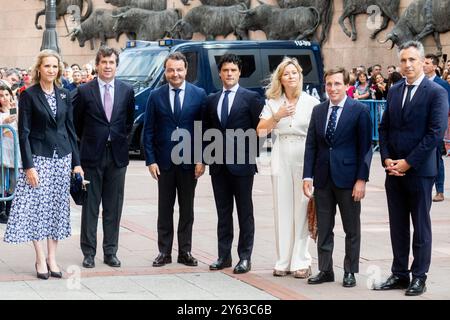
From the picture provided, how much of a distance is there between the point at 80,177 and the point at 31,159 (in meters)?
0.48

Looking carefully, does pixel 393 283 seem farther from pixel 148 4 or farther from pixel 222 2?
pixel 148 4

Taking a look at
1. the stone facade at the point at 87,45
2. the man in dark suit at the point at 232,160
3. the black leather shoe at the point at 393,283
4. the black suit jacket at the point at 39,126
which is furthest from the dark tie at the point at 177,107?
the stone facade at the point at 87,45

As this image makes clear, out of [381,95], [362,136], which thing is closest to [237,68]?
[362,136]

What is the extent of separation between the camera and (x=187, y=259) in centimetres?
931

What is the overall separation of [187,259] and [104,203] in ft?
3.01

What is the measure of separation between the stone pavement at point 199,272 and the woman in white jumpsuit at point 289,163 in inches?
10.9

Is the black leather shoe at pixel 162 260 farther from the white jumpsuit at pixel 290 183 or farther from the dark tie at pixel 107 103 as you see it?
the dark tie at pixel 107 103

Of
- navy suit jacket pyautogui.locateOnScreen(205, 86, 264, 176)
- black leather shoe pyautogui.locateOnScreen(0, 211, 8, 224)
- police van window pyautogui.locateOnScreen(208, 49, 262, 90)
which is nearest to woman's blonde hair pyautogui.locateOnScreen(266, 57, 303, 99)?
navy suit jacket pyautogui.locateOnScreen(205, 86, 264, 176)

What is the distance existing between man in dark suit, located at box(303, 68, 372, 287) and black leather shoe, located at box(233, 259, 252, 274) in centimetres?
72

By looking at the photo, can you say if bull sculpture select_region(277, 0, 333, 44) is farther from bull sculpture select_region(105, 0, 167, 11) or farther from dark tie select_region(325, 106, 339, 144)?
dark tie select_region(325, 106, 339, 144)

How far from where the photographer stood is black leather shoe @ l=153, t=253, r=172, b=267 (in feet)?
30.4
